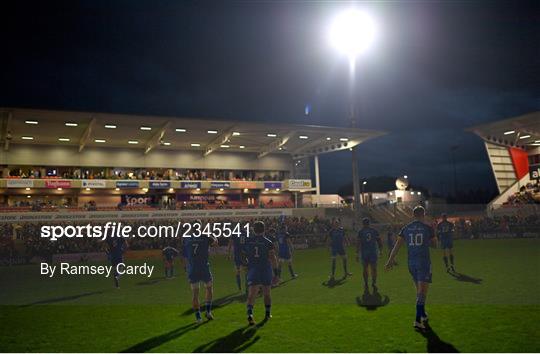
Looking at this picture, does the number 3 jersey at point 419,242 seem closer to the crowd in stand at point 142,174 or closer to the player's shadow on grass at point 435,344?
the player's shadow on grass at point 435,344

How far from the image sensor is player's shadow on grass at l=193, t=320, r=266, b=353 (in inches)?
273

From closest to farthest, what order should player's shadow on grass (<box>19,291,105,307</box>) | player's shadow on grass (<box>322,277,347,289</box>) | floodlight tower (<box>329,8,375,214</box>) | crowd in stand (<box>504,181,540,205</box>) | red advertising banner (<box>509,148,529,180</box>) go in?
player's shadow on grass (<box>19,291,105,307</box>) → player's shadow on grass (<box>322,277,347,289</box>) → floodlight tower (<box>329,8,375,214</box>) → crowd in stand (<box>504,181,540,205</box>) → red advertising banner (<box>509,148,529,180</box>)

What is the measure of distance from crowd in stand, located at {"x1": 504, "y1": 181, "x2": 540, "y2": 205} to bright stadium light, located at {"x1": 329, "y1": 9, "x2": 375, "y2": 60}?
101ft

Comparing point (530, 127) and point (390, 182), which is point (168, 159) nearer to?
point (530, 127)

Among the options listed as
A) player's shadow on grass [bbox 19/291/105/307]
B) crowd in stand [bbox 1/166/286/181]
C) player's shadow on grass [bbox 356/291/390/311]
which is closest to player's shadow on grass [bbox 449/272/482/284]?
player's shadow on grass [bbox 356/291/390/311]

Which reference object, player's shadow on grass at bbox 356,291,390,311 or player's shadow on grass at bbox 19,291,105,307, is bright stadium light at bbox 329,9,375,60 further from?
player's shadow on grass at bbox 19,291,105,307

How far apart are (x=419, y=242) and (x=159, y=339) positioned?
520 centimetres

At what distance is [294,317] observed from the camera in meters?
9.08

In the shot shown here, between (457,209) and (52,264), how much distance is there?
30.4 m

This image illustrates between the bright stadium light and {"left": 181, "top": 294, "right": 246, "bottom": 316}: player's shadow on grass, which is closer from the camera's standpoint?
{"left": 181, "top": 294, "right": 246, "bottom": 316}: player's shadow on grass

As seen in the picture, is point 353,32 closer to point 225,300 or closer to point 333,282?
point 333,282

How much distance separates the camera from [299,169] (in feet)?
173

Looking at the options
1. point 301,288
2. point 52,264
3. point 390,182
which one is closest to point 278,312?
point 301,288

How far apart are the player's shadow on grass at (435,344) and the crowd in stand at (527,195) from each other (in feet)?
135
